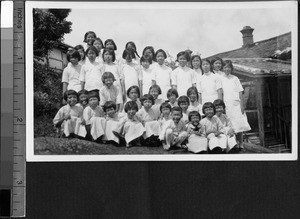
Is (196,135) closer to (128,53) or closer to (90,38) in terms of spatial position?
(128,53)

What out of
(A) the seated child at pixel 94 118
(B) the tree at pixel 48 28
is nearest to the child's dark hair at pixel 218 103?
(A) the seated child at pixel 94 118

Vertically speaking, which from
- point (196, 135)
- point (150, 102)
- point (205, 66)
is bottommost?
point (196, 135)

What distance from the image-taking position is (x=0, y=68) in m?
1.63

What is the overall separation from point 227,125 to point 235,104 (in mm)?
68

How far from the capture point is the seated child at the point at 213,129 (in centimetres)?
165

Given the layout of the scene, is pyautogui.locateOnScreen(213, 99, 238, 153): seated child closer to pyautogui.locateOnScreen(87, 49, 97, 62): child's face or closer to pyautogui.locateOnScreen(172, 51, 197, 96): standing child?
pyautogui.locateOnScreen(172, 51, 197, 96): standing child

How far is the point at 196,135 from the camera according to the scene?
1648 mm

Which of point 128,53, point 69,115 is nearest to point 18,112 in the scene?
point 69,115

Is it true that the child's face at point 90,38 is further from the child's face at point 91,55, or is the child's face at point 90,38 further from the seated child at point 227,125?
the seated child at point 227,125

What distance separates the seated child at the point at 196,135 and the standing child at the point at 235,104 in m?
0.09

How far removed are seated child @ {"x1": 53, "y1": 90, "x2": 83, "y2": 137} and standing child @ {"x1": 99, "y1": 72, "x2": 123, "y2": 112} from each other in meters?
0.08
